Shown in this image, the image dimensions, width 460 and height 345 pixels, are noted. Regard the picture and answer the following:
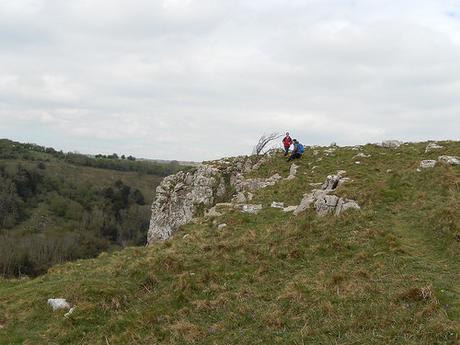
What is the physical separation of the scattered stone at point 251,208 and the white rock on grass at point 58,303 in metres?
11.3

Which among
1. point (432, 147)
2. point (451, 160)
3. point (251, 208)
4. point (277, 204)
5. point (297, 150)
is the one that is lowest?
point (251, 208)

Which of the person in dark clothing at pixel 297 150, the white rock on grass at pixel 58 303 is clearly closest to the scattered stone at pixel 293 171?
the person in dark clothing at pixel 297 150

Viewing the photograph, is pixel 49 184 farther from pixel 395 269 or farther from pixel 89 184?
pixel 395 269

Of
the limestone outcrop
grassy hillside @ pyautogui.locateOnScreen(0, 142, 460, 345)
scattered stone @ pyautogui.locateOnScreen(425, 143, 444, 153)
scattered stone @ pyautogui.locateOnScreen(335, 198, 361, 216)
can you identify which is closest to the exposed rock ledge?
the limestone outcrop

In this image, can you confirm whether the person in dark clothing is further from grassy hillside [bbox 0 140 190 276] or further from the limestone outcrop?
grassy hillside [bbox 0 140 190 276]

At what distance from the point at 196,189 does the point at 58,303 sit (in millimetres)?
20539

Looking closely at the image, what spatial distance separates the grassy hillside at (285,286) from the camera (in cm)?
995

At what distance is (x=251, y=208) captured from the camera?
22.9m

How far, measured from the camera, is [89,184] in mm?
184125

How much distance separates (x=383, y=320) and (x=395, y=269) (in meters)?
3.36

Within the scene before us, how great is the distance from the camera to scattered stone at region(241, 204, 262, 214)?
2259cm

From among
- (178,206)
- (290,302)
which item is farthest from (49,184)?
(290,302)

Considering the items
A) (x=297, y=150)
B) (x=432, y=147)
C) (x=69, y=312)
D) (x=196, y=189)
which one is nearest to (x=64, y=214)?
(x=196, y=189)

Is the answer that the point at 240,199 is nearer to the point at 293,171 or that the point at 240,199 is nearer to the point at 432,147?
the point at 293,171
